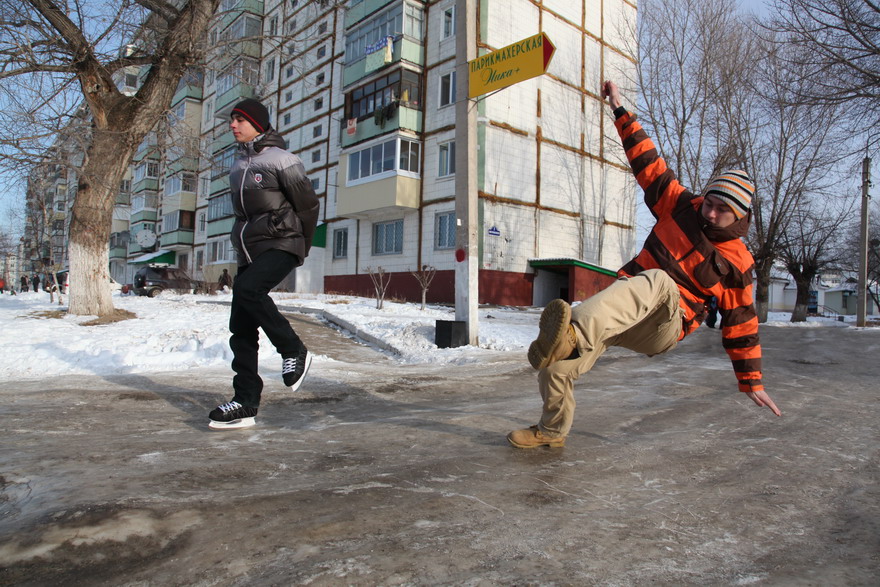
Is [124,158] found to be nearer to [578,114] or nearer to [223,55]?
[223,55]

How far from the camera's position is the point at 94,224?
9.26 metres

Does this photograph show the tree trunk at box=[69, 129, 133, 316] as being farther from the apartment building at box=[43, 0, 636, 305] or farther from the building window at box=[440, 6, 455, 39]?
the building window at box=[440, 6, 455, 39]

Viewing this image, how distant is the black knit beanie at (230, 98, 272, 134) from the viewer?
332cm

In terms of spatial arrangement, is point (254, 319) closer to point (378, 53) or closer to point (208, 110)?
point (378, 53)

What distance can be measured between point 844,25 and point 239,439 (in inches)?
473

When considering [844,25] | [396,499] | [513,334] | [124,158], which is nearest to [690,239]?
[396,499]

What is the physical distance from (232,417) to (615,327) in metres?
2.16

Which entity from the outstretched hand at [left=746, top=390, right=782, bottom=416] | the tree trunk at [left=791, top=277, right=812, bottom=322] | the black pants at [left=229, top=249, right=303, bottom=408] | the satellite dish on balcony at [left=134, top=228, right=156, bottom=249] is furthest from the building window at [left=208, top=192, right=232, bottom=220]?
the outstretched hand at [left=746, top=390, right=782, bottom=416]

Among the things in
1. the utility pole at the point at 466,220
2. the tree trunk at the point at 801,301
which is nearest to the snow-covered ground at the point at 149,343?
the utility pole at the point at 466,220

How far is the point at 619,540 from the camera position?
1722 mm

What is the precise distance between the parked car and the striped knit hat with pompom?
988 inches

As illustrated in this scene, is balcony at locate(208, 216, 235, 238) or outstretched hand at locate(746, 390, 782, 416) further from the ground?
balcony at locate(208, 216, 235, 238)

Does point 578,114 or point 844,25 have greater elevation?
point 578,114

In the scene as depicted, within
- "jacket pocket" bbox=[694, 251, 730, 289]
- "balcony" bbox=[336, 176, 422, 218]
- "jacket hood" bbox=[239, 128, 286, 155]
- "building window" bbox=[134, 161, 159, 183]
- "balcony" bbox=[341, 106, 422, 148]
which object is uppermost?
A: "building window" bbox=[134, 161, 159, 183]
